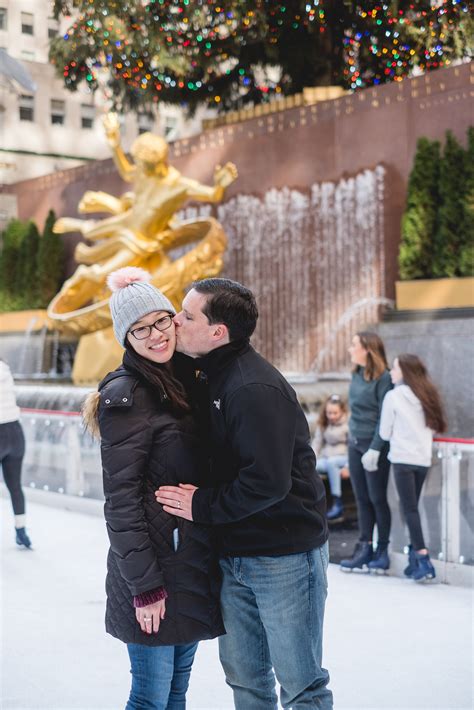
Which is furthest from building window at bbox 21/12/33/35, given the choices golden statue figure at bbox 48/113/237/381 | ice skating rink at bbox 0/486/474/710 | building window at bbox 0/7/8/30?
ice skating rink at bbox 0/486/474/710

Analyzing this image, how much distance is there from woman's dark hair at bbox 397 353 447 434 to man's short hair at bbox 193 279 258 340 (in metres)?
2.83

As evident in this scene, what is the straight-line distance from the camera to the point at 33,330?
16.1 m

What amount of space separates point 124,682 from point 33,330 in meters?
13.2

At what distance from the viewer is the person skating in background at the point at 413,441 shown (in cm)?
483

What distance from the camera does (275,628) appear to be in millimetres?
2221

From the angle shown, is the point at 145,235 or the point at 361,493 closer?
the point at 361,493

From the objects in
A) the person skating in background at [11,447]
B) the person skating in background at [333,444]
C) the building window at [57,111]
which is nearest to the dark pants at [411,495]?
the person skating in background at [333,444]

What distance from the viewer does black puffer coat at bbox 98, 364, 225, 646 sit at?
2.19 metres

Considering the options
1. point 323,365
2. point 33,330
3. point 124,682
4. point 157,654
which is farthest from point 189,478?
point 33,330

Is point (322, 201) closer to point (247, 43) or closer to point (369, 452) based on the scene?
point (247, 43)

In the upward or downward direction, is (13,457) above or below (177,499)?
below

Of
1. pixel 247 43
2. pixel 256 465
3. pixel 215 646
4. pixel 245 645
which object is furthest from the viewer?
pixel 247 43

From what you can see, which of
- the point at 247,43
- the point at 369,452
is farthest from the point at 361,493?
the point at 247,43

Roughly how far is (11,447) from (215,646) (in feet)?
7.99
